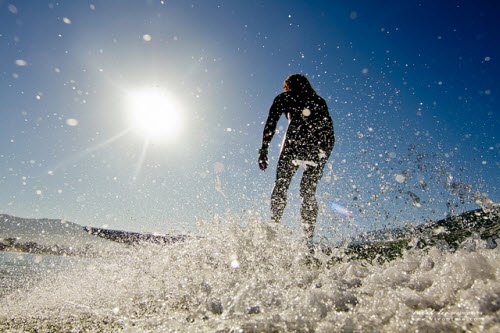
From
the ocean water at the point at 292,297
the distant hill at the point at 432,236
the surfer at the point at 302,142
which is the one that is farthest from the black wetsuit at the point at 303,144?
the ocean water at the point at 292,297

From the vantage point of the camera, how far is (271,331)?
98cm

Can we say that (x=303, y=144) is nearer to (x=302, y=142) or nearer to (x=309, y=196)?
(x=302, y=142)

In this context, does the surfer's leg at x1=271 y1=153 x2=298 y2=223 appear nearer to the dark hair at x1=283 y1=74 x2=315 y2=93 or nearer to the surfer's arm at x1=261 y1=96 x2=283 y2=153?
the surfer's arm at x1=261 y1=96 x2=283 y2=153

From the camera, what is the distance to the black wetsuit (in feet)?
13.9

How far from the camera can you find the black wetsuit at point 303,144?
13.9 feet

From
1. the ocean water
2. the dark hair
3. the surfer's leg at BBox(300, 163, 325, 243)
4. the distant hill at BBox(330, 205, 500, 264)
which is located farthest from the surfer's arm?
the ocean water

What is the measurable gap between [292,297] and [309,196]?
2.98 metres

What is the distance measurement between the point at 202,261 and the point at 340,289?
1808 millimetres

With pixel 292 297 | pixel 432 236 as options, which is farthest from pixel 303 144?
pixel 292 297

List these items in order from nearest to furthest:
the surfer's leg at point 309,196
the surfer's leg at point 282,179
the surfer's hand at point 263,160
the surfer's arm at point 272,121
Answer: the surfer's leg at point 309,196, the surfer's leg at point 282,179, the surfer's hand at point 263,160, the surfer's arm at point 272,121

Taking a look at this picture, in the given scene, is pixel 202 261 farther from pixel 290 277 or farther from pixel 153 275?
pixel 290 277

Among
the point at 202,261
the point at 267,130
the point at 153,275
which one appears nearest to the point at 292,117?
the point at 267,130

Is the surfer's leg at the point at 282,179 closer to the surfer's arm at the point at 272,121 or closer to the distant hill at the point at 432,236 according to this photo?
the surfer's arm at the point at 272,121

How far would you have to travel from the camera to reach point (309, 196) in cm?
432
